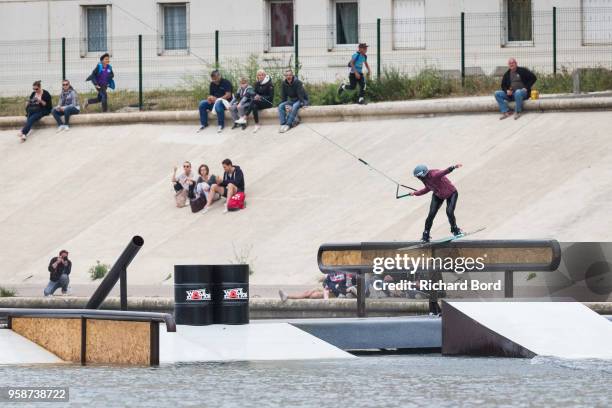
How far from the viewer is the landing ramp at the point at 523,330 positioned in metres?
18.7

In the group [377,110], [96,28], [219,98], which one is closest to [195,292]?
[377,110]

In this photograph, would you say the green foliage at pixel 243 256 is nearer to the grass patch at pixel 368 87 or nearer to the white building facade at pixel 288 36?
the grass patch at pixel 368 87

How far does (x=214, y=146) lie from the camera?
37438 millimetres

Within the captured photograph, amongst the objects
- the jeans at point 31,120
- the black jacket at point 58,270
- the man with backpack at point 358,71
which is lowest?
the black jacket at point 58,270

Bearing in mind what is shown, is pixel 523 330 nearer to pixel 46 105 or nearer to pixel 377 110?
pixel 377 110

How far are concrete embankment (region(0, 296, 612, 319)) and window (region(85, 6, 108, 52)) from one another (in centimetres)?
1653

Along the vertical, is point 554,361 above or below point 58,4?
below

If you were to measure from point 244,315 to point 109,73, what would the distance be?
71.5ft

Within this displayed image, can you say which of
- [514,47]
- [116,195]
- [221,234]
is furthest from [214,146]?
[514,47]

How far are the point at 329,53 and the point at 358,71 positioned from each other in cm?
457

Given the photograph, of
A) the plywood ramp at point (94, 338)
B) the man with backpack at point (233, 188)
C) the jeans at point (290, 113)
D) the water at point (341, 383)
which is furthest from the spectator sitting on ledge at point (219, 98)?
the water at point (341, 383)

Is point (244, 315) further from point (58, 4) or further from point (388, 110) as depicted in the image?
point (58, 4)

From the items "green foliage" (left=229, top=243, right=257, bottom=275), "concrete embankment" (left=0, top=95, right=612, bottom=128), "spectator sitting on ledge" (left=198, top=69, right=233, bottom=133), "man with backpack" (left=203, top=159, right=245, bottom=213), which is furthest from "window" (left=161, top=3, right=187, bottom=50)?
"green foliage" (left=229, top=243, right=257, bottom=275)

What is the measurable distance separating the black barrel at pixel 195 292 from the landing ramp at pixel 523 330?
2.70 metres
